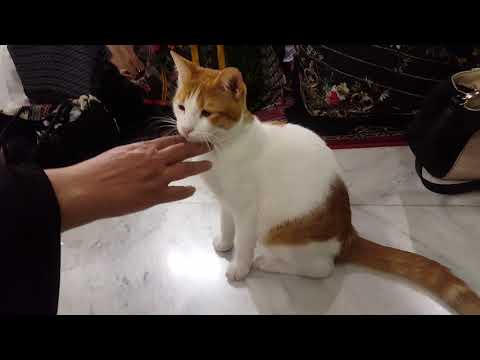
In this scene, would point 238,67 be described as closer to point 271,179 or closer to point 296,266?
point 271,179

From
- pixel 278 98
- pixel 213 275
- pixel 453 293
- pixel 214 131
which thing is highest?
pixel 214 131

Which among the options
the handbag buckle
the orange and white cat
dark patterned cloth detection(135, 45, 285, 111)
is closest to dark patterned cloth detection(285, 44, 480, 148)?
dark patterned cloth detection(135, 45, 285, 111)

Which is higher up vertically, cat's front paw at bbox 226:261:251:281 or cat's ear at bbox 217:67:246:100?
cat's ear at bbox 217:67:246:100

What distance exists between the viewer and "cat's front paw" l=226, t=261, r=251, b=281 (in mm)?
973

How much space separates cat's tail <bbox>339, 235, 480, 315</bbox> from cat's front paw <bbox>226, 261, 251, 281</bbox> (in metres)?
0.27

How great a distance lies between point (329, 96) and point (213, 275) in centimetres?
86

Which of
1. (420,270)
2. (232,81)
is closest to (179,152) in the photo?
(232,81)

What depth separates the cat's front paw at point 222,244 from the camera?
1.06 metres

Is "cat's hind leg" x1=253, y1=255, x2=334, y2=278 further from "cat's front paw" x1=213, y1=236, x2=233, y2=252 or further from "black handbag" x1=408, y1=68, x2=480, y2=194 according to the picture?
"black handbag" x1=408, y1=68, x2=480, y2=194

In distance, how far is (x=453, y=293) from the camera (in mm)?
808

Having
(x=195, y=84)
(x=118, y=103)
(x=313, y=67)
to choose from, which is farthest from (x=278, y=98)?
(x=195, y=84)

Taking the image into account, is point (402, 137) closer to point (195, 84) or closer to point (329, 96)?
point (329, 96)

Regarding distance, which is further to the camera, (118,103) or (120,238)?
(118,103)

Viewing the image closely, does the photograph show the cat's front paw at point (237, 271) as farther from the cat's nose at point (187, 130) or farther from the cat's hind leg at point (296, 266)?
the cat's nose at point (187, 130)
